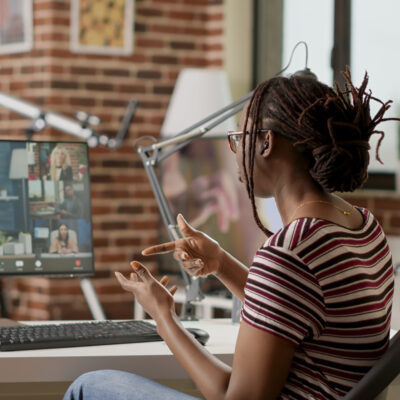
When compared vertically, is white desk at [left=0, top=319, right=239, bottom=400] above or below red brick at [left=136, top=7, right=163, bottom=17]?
below

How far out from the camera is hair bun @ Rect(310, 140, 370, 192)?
1.25 meters

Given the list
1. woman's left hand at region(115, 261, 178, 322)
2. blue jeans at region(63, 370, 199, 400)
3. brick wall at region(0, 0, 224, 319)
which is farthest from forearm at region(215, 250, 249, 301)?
brick wall at region(0, 0, 224, 319)

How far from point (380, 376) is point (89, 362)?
592 mm

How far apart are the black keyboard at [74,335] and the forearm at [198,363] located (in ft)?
0.91

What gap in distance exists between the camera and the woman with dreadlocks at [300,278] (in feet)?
3.80

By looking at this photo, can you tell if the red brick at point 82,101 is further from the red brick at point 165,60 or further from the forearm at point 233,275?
the forearm at point 233,275

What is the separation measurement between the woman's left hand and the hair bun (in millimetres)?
347

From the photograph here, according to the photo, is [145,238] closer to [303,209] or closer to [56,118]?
[56,118]

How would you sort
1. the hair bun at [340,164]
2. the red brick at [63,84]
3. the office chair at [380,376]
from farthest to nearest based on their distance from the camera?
the red brick at [63,84]
the hair bun at [340,164]
the office chair at [380,376]

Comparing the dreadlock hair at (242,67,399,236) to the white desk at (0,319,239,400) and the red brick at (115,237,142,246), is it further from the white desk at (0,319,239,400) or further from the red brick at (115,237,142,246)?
the red brick at (115,237,142,246)

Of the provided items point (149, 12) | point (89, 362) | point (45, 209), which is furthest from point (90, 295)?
point (149, 12)

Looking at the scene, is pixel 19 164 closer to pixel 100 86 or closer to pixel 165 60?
pixel 100 86

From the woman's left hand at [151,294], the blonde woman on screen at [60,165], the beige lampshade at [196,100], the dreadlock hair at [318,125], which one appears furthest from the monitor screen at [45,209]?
the beige lampshade at [196,100]

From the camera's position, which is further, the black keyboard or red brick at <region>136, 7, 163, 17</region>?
red brick at <region>136, 7, 163, 17</region>
